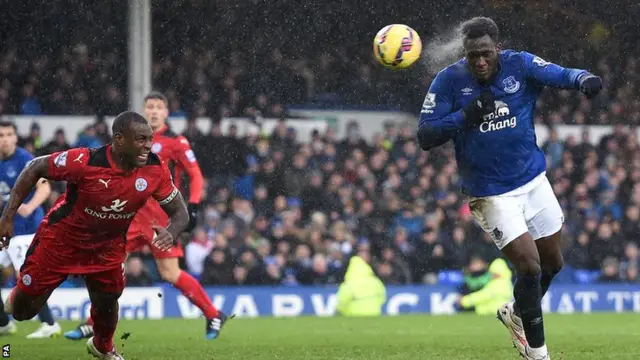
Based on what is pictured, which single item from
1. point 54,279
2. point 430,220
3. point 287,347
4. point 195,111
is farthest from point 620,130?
point 54,279

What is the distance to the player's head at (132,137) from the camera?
7375 mm

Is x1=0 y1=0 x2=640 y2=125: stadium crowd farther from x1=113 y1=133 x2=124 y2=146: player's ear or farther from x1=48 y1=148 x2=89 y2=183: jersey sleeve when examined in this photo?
x1=113 y1=133 x2=124 y2=146: player's ear

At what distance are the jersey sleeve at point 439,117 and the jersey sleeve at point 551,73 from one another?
0.55m

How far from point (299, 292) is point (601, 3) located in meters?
8.27

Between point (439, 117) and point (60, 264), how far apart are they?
2.74m

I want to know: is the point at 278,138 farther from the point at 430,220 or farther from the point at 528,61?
the point at 528,61

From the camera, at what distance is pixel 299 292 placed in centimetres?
1552

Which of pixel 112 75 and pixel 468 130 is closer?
pixel 468 130

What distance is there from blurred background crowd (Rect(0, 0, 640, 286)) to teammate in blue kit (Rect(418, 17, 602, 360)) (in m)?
8.15

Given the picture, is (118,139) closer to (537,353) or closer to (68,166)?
(68,166)

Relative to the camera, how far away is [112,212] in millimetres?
7566

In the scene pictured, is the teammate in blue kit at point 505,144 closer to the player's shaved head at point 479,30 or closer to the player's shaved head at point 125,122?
the player's shaved head at point 479,30

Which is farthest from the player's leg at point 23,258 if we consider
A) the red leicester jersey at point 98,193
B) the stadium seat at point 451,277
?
the stadium seat at point 451,277

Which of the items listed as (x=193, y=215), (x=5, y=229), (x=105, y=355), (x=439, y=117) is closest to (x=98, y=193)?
(x=5, y=229)
